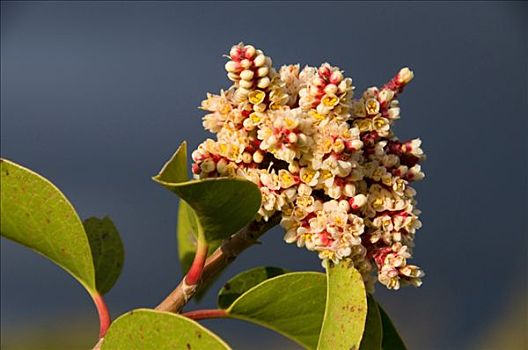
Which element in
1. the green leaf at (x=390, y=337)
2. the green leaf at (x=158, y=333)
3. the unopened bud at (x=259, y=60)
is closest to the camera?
the green leaf at (x=158, y=333)

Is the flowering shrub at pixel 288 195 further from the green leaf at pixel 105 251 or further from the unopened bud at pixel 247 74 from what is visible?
the green leaf at pixel 105 251

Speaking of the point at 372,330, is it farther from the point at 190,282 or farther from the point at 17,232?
the point at 17,232

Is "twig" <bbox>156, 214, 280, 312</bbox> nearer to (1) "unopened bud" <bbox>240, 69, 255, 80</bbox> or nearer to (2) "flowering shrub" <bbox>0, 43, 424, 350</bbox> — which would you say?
(2) "flowering shrub" <bbox>0, 43, 424, 350</bbox>

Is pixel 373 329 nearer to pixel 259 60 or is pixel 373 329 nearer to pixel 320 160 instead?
pixel 320 160

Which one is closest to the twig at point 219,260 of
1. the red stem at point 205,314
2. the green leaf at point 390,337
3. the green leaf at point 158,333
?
the red stem at point 205,314

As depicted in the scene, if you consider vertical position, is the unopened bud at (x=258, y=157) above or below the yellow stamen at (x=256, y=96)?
below

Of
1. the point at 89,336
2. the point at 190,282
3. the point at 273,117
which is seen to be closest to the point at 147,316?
the point at 190,282

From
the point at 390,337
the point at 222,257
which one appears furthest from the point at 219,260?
the point at 390,337

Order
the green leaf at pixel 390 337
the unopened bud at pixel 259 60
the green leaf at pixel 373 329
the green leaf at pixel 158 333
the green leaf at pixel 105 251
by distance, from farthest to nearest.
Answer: the green leaf at pixel 105 251
the green leaf at pixel 390 337
the green leaf at pixel 373 329
the unopened bud at pixel 259 60
the green leaf at pixel 158 333
